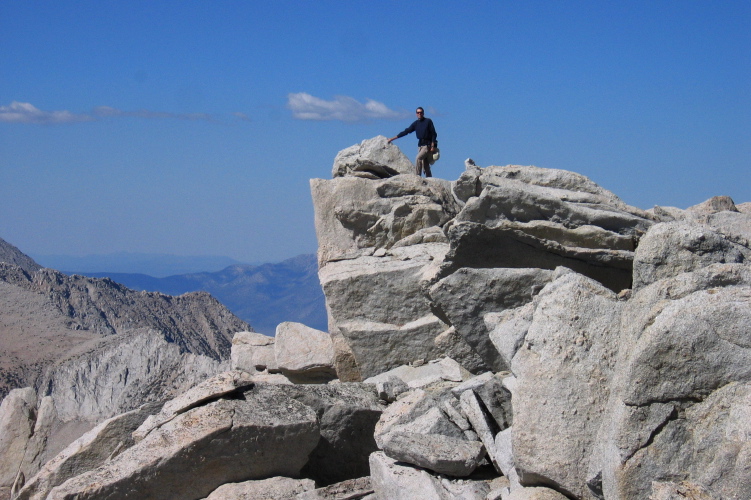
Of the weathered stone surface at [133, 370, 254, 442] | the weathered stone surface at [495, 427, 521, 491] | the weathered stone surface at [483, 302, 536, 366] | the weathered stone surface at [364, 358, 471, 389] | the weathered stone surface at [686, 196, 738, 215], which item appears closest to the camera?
the weathered stone surface at [495, 427, 521, 491]

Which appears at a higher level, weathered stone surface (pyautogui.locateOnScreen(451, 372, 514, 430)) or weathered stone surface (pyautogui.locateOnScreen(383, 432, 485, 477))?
weathered stone surface (pyautogui.locateOnScreen(451, 372, 514, 430))

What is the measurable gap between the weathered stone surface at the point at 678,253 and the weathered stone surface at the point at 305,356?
7.04 metres

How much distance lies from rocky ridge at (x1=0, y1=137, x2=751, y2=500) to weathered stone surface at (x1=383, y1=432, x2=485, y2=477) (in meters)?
0.02

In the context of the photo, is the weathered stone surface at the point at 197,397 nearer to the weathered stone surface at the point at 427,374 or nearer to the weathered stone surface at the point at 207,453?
the weathered stone surface at the point at 207,453

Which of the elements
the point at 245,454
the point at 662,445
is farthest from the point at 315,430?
the point at 662,445

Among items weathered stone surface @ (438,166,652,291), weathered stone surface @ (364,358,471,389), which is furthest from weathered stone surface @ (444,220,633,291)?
weathered stone surface @ (364,358,471,389)

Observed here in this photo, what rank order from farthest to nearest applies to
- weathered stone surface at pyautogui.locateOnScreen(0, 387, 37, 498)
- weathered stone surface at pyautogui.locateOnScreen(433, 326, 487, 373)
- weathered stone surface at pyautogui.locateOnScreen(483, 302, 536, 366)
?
weathered stone surface at pyautogui.locateOnScreen(0, 387, 37, 498)
weathered stone surface at pyautogui.locateOnScreen(433, 326, 487, 373)
weathered stone surface at pyautogui.locateOnScreen(483, 302, 536, 366)

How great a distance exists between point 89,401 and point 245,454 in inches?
539

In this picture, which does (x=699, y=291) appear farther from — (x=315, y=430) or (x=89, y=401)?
(x=89, y=401)

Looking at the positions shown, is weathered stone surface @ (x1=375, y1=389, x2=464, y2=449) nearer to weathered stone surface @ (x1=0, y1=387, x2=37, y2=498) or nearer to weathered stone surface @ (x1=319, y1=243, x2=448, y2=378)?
weathered stone surface @ (x1=319, y1=243, x2=448, y2=378)

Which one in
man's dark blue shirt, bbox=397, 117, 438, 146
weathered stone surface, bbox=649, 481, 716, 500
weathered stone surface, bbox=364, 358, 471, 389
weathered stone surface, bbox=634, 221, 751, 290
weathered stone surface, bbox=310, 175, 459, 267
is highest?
man's dark blue shirt, bbox=397, 117, 438, 146

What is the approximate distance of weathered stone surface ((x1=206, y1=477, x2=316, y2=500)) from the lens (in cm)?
885

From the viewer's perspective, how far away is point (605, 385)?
7.10 metres

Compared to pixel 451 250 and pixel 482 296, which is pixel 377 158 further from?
pixel 482 296
